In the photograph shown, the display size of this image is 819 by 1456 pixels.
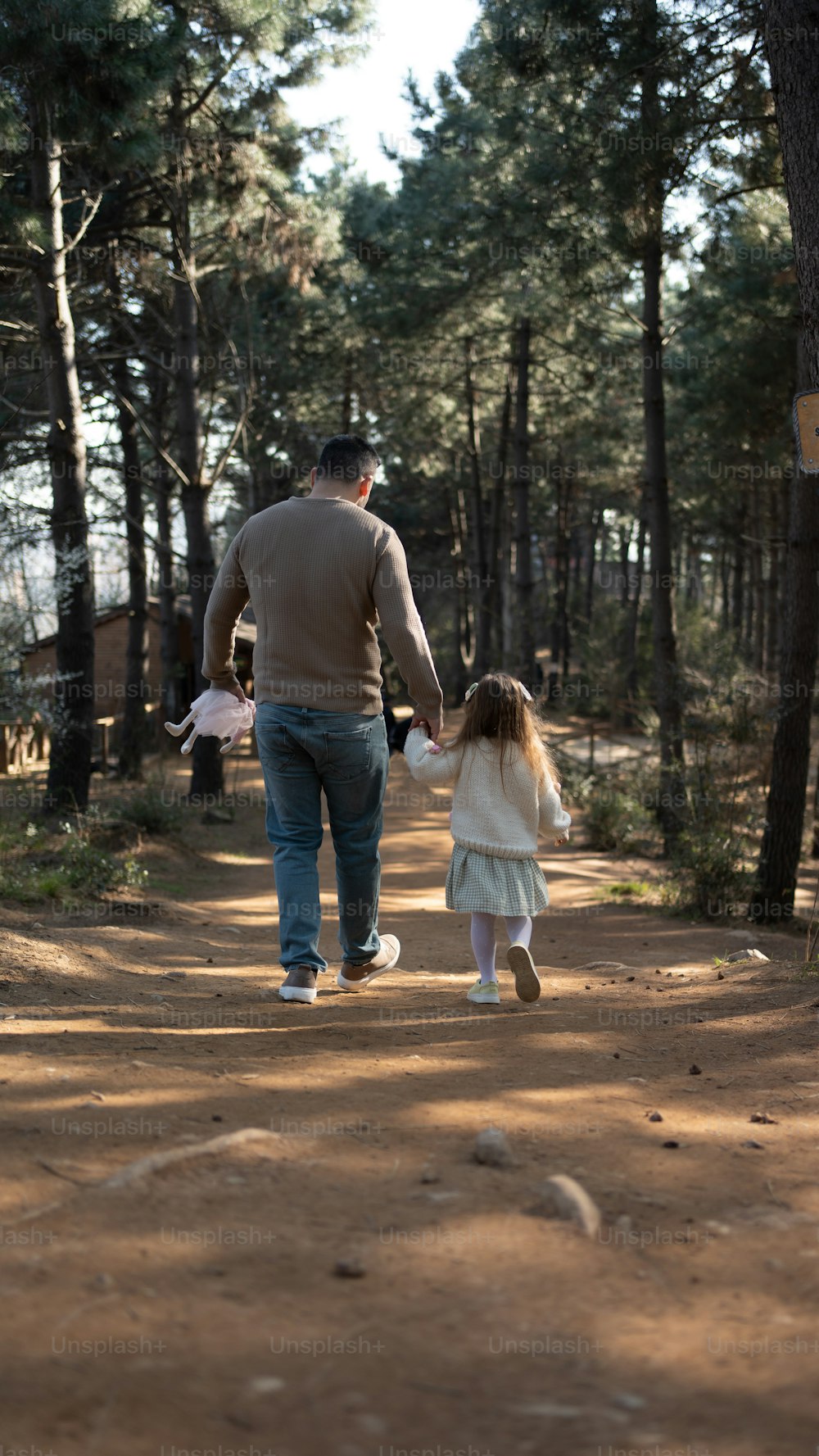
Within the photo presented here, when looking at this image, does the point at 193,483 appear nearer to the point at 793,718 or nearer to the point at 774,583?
the point at 793,718

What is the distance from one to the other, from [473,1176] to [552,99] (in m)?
12.7

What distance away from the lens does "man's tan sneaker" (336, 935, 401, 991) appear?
548 cm

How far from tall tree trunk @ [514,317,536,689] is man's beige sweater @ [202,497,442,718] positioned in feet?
54.0

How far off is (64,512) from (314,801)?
26.5 feet

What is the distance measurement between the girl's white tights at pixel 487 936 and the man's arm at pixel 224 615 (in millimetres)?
1609

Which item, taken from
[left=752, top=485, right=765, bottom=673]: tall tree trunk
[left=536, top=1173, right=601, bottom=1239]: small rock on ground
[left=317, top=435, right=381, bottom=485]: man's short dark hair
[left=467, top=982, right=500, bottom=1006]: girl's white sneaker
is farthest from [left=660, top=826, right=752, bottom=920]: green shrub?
[left=752, top=485, right=765, bottom=673]: tall tree trunk

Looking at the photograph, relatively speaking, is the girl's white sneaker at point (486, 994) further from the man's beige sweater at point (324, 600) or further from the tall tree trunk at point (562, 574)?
the tall tree trunk at point (562, 574)

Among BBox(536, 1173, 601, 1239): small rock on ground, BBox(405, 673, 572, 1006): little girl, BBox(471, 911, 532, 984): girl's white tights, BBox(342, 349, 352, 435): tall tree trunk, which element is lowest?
BBox(536, 1173, 601, 1239): small rock on ground

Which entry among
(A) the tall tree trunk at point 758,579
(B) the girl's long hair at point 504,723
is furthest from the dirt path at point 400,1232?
(A) the tall tree trunk at point 758,579

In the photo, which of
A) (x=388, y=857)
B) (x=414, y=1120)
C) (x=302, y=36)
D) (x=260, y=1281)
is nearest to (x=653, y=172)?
(x=302, y=36)

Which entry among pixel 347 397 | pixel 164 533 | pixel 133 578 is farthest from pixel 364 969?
pixel 347 397

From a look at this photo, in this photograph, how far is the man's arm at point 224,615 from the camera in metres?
5.22

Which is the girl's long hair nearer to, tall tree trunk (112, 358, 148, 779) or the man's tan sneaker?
the man's tan sneaker

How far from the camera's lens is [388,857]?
15188 mm
